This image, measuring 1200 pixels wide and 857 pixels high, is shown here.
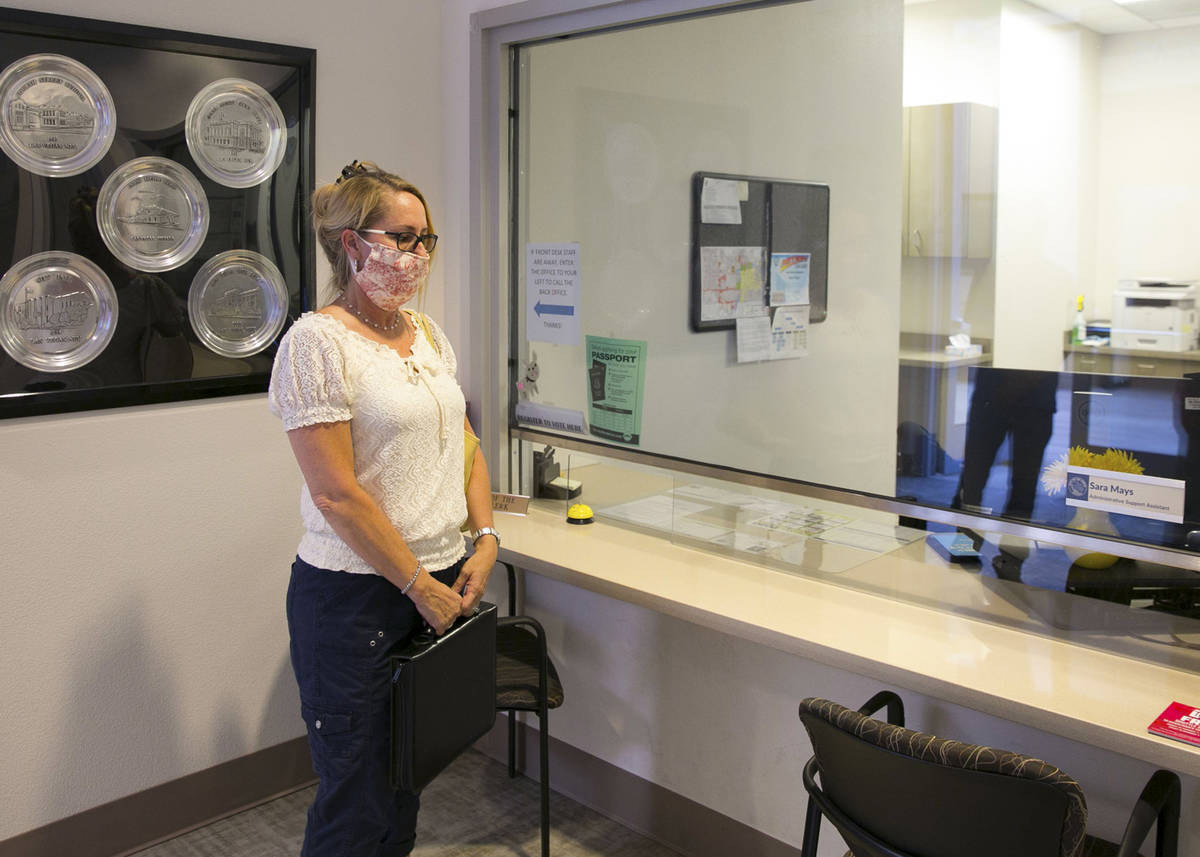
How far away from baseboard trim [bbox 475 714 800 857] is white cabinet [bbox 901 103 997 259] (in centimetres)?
146

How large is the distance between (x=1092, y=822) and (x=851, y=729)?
0.69 meters

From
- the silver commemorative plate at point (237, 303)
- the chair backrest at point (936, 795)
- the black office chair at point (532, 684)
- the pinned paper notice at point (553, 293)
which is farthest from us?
the pinned paper notice at point (553, 293)

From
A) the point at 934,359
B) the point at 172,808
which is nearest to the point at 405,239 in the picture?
the point at 934,359

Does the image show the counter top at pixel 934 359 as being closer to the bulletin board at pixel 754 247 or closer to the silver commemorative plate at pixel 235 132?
the bulletin board at pixel 754 247

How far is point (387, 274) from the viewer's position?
6.56 ft

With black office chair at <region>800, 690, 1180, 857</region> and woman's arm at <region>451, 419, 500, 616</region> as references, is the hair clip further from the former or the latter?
black office chair at <region>800, 690, 1180, 857</region>

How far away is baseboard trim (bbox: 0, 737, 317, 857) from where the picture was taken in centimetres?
254

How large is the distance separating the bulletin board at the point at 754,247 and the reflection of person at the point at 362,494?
32.0 inches

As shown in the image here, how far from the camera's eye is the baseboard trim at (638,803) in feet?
8.39

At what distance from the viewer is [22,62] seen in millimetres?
2293

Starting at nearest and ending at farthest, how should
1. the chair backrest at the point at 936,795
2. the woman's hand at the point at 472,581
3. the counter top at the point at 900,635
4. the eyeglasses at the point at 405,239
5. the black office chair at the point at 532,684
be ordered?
the chair backrest at the point at 936,795 → the counter top at the point at 900,635 → the eyeglasses at the point at 405,239 → the woman's hand at the point at 472,581 → the black office chair at the point at 532,684

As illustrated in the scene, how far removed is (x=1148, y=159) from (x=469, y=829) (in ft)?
7.43

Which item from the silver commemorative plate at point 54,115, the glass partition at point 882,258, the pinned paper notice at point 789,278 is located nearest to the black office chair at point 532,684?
the glass partition at point 882,258

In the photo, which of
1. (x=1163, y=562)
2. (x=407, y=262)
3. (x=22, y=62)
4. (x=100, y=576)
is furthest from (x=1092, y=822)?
(x=22, y=62)
